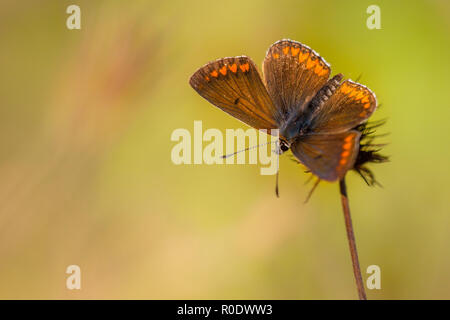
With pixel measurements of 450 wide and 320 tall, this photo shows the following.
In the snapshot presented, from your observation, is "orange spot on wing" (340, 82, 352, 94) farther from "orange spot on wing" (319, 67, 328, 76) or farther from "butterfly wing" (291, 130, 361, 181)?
"butterfly wing" (291, 130, 361, 181)

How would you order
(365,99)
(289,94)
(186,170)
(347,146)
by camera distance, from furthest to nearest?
(186,170) < (289,94) < (365,99) < (347,146)

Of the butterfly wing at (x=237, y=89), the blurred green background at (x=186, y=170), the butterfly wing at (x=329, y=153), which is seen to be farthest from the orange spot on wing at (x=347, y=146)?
the blurred green background at (x=186, y=170)

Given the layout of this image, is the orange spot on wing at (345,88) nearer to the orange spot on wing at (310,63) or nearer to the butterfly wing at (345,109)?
the butterfly wing at (345,109)

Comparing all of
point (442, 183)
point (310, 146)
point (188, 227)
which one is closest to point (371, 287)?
point (442, 183)

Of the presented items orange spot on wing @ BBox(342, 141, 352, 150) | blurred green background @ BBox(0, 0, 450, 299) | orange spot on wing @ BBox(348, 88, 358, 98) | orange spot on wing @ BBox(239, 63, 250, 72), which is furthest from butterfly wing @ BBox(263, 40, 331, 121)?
blurred green background @ BBox(0, 0, 450, 299)

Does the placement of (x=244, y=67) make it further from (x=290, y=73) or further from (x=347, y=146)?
(x=347, y=146)

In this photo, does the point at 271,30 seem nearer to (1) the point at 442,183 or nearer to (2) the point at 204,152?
(2) the point at 204,152

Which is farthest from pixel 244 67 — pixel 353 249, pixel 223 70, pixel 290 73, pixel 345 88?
pixel 353 249
